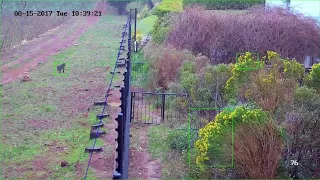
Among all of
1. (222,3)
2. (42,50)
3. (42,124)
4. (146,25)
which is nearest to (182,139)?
(42,124)

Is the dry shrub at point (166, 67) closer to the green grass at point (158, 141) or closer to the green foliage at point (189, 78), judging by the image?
the green foliage at point (189, 78)

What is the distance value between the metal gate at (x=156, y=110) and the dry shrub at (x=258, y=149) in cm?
402

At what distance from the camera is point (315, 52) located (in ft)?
54.1

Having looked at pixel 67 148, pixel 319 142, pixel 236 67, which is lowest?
pixel 67 148

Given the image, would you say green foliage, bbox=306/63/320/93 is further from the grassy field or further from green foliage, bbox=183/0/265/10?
green foliage, bbox=183/0/265/10

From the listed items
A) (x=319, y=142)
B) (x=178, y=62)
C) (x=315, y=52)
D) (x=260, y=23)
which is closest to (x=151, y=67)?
(x=178, y=62)

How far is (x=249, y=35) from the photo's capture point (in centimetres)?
1614

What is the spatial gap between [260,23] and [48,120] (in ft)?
27.9

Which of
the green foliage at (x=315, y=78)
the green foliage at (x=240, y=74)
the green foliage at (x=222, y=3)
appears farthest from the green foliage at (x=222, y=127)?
the green foliage at (x=222, y=3)

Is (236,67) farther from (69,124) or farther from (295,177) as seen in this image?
(69,124)

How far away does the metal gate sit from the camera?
457 inches

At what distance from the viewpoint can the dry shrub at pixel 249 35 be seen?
16078 mm

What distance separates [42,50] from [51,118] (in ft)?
39.8

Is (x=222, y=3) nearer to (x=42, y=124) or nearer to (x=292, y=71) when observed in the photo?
(x=292, y=71)
